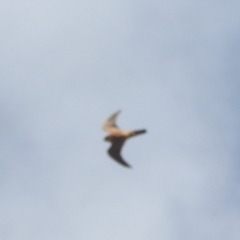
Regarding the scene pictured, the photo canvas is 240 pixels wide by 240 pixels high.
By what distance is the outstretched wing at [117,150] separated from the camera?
22.1 metres

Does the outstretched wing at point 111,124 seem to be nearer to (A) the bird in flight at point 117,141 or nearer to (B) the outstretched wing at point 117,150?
(A) the bird in flight at point 117,141

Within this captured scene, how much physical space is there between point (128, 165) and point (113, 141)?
189cm

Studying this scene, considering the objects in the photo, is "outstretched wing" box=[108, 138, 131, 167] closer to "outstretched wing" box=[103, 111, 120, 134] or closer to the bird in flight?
the bird in flight

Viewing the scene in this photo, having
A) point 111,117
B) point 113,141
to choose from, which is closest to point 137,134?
point 113,141

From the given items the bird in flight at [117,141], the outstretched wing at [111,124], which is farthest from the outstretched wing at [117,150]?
the outstretched wing at [111,124]

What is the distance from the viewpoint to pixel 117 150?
72.5 feet

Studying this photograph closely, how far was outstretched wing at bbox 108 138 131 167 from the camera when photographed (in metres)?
22.1

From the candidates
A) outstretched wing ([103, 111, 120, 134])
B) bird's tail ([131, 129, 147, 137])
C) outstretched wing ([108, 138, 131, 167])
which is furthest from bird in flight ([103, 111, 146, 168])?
outstretched wing ([103, 111, 120, 134])

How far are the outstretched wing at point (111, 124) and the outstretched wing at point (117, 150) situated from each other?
1.03 metres

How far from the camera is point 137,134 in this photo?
21.1 m

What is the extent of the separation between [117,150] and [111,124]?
244 centimetres

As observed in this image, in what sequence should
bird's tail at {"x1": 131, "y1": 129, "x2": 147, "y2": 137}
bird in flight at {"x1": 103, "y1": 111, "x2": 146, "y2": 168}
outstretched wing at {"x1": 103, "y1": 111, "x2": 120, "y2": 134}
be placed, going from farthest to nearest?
outstretched wing at {"x1": 103, "y1": 111, "x2": 120, "y2": 134}
bird in flight at {"x1": 103, "y1": 111, "x2": 146, "y2": 168}
bird's tail at {"x1": 131, "y1": 129, "x2": 147, "y2": 137}

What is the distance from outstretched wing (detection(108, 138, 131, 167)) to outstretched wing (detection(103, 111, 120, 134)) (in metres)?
1.03

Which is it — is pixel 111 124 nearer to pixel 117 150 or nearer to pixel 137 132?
pixel 117 150
